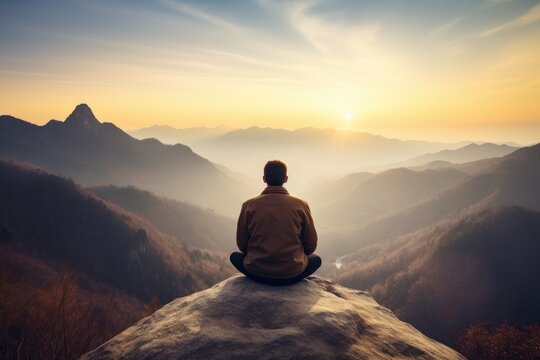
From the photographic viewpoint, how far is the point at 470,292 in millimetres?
87938

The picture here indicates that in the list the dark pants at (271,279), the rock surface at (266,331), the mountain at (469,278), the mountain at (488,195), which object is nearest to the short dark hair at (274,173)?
the dark pants at (271,279)

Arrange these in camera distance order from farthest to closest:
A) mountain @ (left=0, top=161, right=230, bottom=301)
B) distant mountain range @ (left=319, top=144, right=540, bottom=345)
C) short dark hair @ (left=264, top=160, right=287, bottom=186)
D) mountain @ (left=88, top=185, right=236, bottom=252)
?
1. mountain @ (left=88, top=185, right=236, bottom=252)
2. mountain @ (left=0, top=161, right=230, bottom=301)
3. distant mountain range @ (left=319, top=144, right=540, bottom=345)
4. short dark hair @ (left=264, top=160, right=287, bottom=186)

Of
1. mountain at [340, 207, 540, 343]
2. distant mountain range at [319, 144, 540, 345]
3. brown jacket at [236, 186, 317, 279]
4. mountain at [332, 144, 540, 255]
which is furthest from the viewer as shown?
mountain at [332, 144, 540, 255]

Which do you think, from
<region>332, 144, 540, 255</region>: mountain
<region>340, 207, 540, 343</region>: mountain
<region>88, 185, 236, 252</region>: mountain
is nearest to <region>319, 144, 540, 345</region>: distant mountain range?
<region>340, 207, 540, 343</region>: mountain

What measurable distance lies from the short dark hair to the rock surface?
2.48 meters

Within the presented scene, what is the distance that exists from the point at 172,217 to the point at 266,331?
606 feet

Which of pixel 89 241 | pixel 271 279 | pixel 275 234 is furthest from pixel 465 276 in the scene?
pixel 89 241

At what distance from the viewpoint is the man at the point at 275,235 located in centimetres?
683

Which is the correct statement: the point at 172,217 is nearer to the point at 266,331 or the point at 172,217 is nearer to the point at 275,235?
the point at 275,235

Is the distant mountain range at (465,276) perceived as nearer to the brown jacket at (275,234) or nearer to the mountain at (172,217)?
the mountain at (172,217)

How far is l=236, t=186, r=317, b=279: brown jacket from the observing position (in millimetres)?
6816

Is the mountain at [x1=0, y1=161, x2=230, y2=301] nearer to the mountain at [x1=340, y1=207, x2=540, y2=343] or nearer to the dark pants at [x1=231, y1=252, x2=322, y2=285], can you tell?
the mountain at [x1=340, y1=207, x2=540, y2=343]

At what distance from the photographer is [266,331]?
18.6 ft

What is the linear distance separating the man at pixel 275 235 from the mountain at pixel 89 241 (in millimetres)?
100381
